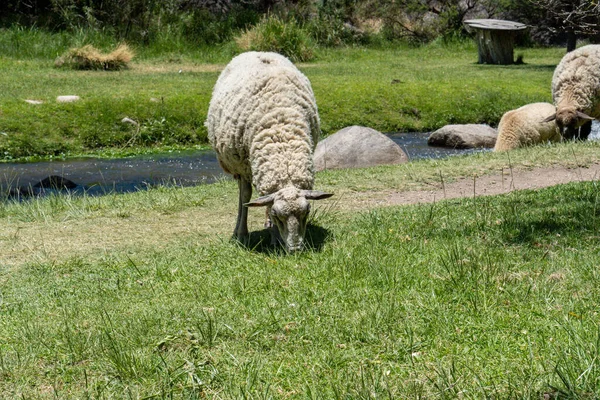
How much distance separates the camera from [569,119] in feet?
42.0

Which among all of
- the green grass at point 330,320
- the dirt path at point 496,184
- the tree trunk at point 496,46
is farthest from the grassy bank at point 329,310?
the tree trunk at point 496,46

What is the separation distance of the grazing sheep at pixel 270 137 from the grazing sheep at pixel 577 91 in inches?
277

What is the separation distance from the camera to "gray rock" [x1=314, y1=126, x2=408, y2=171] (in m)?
12.7

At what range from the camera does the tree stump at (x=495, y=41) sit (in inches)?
921

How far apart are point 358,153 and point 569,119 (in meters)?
3.56

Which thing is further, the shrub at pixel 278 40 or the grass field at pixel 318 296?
the shrub at pixel 278 40

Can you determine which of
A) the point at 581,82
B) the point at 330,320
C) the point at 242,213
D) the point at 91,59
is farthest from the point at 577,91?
the point at 91,59

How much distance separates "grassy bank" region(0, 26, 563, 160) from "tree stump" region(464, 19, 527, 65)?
64cm

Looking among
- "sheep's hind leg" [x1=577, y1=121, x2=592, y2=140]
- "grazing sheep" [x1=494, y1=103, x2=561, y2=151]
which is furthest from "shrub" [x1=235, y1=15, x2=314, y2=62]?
"sheep's hind leg" [x1=577, y1=121, x2=592, y2=140]

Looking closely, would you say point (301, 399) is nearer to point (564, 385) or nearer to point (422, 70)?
point (564, 385)

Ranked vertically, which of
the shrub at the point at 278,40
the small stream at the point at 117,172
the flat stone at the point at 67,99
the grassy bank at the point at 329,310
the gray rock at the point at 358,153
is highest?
the grassy bank at the point at 329,310

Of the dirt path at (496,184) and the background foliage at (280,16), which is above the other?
the background foliage at (280,16)

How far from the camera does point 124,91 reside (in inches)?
652

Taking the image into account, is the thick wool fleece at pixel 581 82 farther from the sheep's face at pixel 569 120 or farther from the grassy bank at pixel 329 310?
the grassy bank at pixel 329 310
